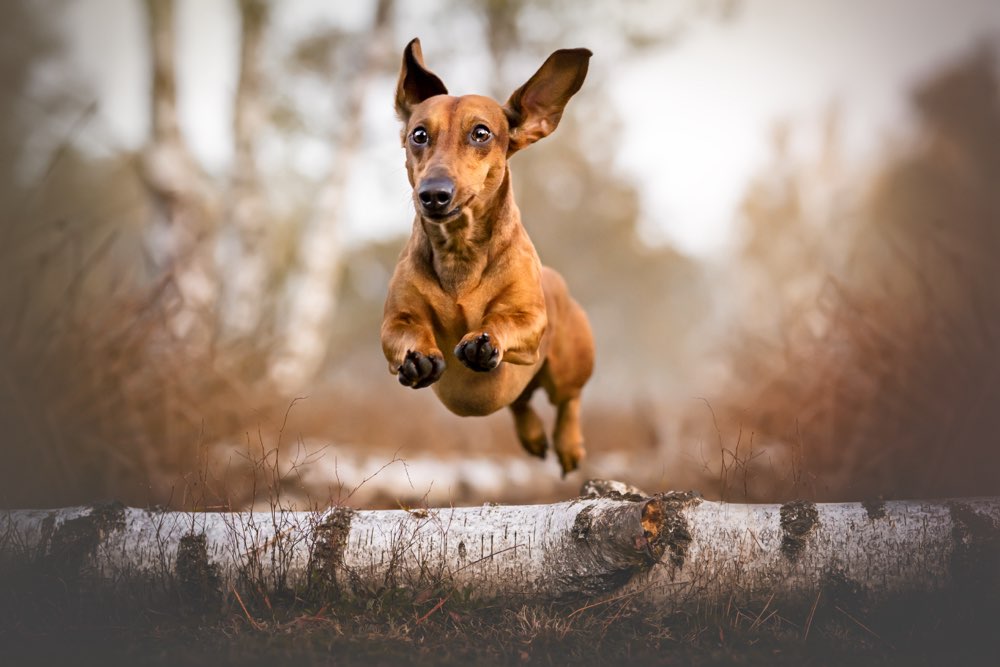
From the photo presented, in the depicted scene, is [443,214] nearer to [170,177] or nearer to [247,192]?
[170,177]

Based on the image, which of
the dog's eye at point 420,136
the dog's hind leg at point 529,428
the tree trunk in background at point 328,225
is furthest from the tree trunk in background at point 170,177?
the dog's eye at point 420,136

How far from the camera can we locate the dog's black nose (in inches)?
122

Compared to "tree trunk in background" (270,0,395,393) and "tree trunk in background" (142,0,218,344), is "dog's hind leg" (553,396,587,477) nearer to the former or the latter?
"tree trunk in background" (142,0,218,344)

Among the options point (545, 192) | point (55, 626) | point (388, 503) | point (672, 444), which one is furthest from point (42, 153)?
point (545, 192)

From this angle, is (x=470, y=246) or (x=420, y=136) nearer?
(x=420, y=136)

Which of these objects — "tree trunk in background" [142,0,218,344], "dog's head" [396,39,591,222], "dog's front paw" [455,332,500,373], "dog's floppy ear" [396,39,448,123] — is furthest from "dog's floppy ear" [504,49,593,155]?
"tree trunk in background" [142,0,218,344]

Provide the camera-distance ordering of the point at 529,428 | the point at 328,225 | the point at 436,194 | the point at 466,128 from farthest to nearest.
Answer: the point at 328,225, the point at 529,428, the point at 466,128, the point at 436,194

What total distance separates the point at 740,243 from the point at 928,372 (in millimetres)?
14318

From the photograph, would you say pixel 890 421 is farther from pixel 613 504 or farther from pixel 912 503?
pixel 613 504

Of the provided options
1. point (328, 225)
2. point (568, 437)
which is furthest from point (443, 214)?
point (328, 225)

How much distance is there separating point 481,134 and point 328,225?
26.8 ft

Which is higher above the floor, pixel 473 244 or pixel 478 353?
pixel 473 244

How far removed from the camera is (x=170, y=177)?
10320mm

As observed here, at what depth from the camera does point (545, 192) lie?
23531 millimetres
